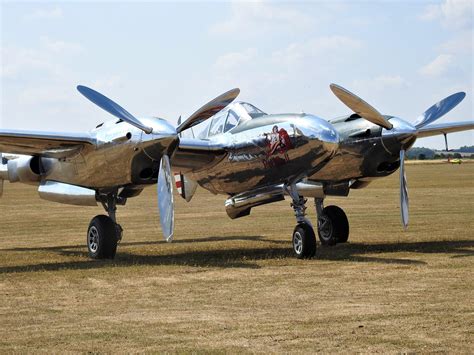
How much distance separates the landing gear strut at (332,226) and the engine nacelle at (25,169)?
6693 millimetres

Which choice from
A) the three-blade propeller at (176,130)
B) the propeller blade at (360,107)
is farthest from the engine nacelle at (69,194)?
the propeller blade at (360,107)

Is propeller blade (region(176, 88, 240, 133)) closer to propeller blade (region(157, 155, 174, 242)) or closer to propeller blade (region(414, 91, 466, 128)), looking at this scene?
propeller blade (region(157, 155, 174, 242))

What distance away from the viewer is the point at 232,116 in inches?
746

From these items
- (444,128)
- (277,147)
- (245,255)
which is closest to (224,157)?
(277,147)

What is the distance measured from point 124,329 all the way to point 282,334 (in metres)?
1.86

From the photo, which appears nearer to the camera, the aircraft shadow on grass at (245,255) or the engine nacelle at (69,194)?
the aircraft shadow on grass at (245,255)

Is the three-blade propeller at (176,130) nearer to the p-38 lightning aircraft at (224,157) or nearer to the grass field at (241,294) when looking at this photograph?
the p-38 lightning aircraft at (224,157)

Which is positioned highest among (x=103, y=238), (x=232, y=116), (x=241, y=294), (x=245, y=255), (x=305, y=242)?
(x=232, y=116)

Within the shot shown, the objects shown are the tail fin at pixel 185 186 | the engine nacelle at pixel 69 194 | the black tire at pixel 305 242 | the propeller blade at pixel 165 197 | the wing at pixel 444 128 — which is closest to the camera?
the propeller blade at pixel 165 197

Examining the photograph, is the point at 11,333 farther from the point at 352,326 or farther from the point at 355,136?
the point at 355,136

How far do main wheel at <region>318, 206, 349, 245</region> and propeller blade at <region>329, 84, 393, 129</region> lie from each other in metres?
3.56

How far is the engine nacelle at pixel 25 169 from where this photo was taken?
18.9 meters

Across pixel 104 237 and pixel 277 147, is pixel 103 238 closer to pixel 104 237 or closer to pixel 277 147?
pixel 104 237

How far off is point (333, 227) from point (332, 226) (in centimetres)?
4
